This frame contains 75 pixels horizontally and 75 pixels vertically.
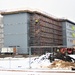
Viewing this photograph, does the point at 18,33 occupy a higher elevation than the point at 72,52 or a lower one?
higher

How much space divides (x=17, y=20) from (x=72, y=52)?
3978cm

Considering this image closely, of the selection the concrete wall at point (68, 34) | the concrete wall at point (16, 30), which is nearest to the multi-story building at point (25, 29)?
the concrete wall at point (16, 30)

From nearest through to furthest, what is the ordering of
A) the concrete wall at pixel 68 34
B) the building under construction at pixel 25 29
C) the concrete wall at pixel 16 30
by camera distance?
1. the building under construction at pixel 25 29
2. the concrete wall at pixel 16 30
3. the concrete wall at pixel 68 34

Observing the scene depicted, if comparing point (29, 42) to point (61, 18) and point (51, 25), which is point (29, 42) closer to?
point (51, 25)

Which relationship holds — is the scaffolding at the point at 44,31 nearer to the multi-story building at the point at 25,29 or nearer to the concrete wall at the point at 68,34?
the multi-story building at the point at 25,29

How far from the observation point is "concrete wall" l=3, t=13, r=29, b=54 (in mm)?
64312

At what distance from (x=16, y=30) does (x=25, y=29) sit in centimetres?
364

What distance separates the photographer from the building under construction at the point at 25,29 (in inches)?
2507

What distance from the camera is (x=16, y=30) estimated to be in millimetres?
66312

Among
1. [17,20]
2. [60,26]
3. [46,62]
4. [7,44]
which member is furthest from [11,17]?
[46,62]

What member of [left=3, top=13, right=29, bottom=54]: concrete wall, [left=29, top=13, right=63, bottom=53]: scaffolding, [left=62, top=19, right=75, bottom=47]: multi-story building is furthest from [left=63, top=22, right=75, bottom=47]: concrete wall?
[left=3, top=13, right=29, bottom=54]: concrete wall

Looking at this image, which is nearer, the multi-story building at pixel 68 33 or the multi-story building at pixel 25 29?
the multi-story building at pixel 25 29

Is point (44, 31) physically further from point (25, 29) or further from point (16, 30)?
point (16, 30)

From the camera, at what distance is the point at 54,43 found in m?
77.2
